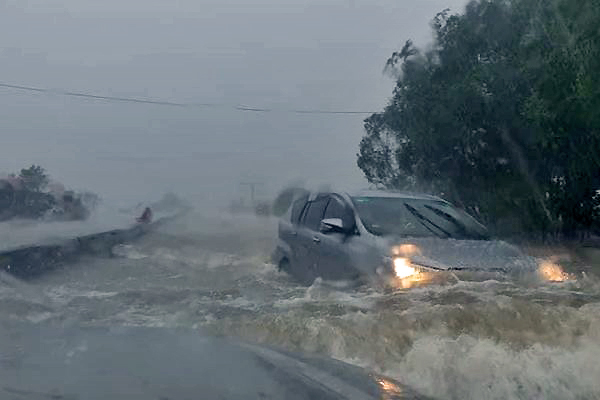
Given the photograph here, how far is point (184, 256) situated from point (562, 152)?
723cm

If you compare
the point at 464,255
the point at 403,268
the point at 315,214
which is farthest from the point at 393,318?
the point at 315,214

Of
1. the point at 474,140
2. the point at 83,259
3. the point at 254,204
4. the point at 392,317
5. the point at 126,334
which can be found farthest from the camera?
the point at 254,204

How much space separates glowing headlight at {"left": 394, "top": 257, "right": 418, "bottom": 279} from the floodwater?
244mm

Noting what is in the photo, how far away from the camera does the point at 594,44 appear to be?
12.6 m

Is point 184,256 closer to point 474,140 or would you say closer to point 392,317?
point 474,140

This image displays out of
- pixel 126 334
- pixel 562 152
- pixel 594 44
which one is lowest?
pixel 126 334

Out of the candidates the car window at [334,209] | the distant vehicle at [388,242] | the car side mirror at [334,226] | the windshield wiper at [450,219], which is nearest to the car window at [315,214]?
the distant vehicle at [388,242]

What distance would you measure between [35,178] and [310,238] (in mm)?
17137

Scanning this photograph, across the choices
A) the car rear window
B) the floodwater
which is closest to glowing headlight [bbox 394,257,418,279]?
the floodwater

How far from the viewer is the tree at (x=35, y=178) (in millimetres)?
26312

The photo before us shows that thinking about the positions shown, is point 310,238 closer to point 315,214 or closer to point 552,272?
point 315,214

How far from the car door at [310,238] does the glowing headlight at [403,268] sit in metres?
1.96

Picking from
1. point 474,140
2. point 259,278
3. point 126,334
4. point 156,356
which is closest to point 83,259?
point 259,278

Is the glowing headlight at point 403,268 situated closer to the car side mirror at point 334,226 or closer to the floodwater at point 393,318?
the floodwater at point 393,318
